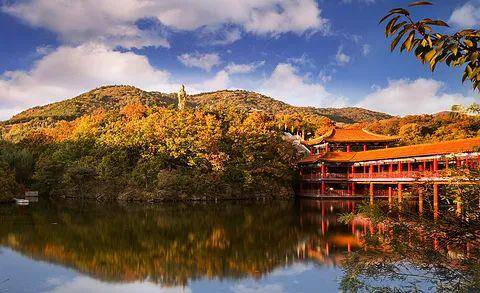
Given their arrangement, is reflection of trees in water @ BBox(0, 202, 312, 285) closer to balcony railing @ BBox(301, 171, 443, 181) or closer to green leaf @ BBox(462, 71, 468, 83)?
balcony railing @ BBox(301, 171, 443, 181)

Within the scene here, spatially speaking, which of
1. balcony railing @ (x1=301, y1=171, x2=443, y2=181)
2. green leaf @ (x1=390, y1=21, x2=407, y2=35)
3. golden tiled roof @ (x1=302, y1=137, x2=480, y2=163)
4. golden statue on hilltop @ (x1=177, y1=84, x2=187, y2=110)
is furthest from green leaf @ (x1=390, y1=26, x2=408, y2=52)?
golden statue on hilltop @ (x1=177, y1=84, x2=187, y2=110)

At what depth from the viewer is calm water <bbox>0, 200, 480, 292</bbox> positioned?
17.0ft

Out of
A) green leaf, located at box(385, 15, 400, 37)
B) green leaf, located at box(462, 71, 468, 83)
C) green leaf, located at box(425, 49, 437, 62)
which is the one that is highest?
green leaf, located at box(385, 15, 400, 37)

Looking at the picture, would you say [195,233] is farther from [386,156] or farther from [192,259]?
[386,156]

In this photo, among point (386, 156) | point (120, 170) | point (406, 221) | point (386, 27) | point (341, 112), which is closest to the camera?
point (386, 27)

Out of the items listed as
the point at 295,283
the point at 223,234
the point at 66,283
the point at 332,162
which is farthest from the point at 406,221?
the point at 332,162

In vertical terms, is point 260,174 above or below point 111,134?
below

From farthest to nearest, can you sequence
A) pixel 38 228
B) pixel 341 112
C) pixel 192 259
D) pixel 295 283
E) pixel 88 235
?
pixel 341 112 < pixel 38 228 < pixel 88 235 < pixel 192 259 < pixel 295 283

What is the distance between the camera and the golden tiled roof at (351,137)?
33.5m

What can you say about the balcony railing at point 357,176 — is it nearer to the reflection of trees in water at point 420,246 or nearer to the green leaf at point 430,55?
the reflection of trees in water at point 420,246

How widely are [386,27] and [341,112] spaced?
4401 inches

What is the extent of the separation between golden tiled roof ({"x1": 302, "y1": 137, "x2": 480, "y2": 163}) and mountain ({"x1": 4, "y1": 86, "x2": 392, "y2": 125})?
33.7 metres

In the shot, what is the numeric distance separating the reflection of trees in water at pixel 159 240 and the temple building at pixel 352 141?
10502mm

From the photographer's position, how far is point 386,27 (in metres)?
2.59
